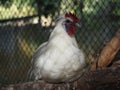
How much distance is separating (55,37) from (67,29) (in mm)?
91

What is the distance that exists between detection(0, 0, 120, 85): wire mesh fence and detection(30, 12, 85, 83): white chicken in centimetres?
66

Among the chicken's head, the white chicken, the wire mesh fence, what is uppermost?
the wire mesh fence

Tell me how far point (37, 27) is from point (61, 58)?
5.71 feet

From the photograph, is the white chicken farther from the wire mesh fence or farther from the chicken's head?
the wire mesh fence

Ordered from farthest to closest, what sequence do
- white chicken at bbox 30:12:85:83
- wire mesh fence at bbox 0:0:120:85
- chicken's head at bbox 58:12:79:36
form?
wire mesh fence at bbox 0:0:120:85, chicken's head at bbox 58:12:79:36, white chicken at bbox 30:12:85:83

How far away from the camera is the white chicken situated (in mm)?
2182

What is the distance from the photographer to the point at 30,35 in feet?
13.1

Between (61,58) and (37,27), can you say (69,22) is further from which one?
(37,27)

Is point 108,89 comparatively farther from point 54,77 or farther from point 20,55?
point 20,55

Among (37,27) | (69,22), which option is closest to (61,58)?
(69,22)

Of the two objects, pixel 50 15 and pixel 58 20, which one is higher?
pixel 50 15

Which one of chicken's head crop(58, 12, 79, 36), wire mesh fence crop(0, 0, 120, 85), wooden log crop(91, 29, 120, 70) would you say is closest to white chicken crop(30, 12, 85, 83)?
chicken's head crop(58, 12, 79, 36)

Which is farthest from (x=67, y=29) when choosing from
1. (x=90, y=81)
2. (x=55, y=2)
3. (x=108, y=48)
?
(x=55, y=2)

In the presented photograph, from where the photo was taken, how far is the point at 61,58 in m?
2.20
